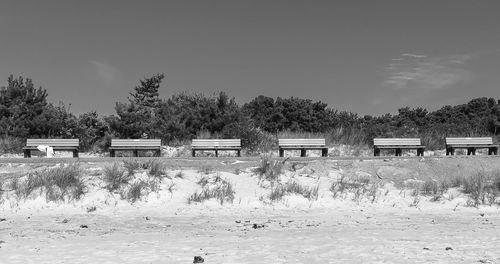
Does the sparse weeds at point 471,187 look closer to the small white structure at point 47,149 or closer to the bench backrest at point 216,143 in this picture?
the bench backrest at point 216,143

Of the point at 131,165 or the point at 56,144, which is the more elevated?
the point at 56,144

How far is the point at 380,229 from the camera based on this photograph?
9508mm

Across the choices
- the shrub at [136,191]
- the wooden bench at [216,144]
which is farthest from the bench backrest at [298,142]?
the shrub at [136,191]

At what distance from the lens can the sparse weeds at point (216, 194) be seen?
1180cm

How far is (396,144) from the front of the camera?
21562 mm

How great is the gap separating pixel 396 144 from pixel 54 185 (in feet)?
45.4

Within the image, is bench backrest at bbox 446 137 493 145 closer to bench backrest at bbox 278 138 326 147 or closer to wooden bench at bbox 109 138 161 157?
bench backrest at bbox 278 138 326 147

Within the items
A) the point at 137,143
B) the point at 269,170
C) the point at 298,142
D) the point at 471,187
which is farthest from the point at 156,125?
the point at 471,187

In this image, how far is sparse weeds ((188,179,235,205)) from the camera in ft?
38.7

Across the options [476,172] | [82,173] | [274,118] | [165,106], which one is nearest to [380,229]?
[476,172]

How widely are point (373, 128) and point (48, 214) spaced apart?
64.3 feet

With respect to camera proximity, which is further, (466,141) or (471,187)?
(466,141)

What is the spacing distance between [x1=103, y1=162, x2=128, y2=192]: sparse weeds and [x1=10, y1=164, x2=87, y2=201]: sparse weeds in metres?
0.53

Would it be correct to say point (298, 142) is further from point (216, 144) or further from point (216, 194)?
point (216, 194)
